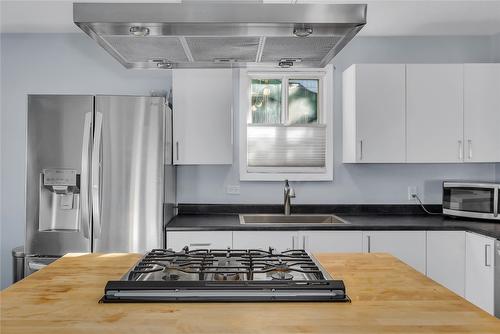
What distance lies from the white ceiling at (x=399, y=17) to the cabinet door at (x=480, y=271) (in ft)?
5.48

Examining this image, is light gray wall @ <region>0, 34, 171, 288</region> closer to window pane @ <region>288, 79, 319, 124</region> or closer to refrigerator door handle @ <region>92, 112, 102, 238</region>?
refrigerator door handle @ <region>92, 112, 102, 238</region>

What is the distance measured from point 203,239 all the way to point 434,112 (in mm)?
2077

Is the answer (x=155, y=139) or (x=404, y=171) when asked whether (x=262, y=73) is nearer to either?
(x=155, y=139)

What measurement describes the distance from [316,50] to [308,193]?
2.10m

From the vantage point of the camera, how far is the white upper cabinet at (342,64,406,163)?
3.49 metres

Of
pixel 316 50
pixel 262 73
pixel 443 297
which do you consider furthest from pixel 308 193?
pixel 443 297

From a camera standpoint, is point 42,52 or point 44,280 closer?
point 44,280

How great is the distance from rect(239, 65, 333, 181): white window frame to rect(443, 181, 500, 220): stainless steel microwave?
98cm

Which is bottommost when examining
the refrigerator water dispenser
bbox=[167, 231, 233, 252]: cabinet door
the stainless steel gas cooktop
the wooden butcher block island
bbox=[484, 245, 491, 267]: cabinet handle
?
bbox=[484, 245, 491, 267]: cabinet handle

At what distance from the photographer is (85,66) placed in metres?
3.86

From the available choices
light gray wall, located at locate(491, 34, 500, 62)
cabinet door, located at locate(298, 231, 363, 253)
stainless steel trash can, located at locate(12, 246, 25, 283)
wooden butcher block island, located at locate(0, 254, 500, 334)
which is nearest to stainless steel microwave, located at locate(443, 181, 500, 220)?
cabinet door, located at locate(298, 231, 363, 253)

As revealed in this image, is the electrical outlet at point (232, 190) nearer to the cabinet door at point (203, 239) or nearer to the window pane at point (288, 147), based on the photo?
the window pane at point (288, 147)

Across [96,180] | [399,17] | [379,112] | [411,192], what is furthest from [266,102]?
[96,180]

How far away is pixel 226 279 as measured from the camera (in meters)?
1.53
